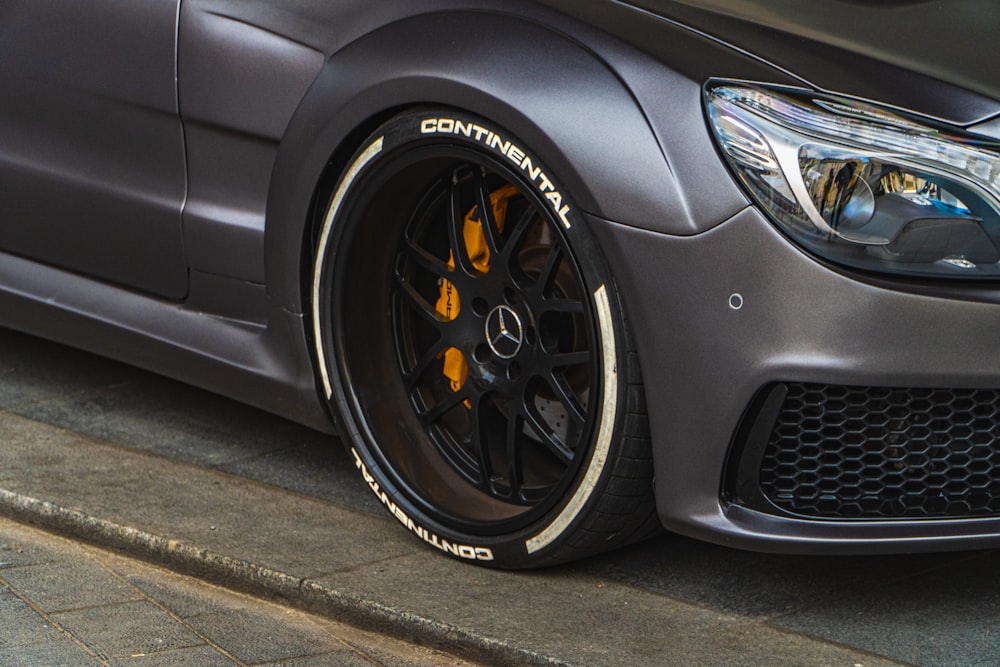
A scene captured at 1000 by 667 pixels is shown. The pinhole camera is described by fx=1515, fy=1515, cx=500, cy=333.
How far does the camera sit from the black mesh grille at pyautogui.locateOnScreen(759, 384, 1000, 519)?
258 cm

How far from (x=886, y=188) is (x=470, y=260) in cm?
90

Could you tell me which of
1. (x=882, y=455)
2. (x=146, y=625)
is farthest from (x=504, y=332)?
(x=146, y=625)

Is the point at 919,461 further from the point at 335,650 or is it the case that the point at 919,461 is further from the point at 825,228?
the point at 335,650

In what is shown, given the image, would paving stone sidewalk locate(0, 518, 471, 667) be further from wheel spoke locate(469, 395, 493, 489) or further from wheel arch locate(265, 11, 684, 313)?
wheel arch locate(265, 11, 684, 313)

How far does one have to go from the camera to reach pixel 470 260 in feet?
10.1

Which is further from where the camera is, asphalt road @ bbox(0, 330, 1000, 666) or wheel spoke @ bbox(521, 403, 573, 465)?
wheel spoke @ bbox(521, 403, 573, 465)

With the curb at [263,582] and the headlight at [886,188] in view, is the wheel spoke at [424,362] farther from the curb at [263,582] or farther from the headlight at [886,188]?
the headlight at [886,188]

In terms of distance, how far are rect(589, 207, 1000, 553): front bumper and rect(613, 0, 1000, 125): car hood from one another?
0.32 metres

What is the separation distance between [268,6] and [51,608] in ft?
4.27

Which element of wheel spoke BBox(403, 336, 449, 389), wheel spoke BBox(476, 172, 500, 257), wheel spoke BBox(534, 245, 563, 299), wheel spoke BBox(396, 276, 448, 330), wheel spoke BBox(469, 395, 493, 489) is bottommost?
wheel spoke BBox(469, 395, 493, 489)

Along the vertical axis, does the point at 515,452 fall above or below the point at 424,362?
below

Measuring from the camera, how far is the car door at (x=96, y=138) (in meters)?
3.36

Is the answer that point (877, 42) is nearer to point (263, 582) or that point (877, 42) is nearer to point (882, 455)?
point (882, 455)

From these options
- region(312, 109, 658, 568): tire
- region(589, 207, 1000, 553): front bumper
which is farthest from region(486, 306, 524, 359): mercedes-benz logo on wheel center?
region(589, 207, 1000, 553): front bumper
